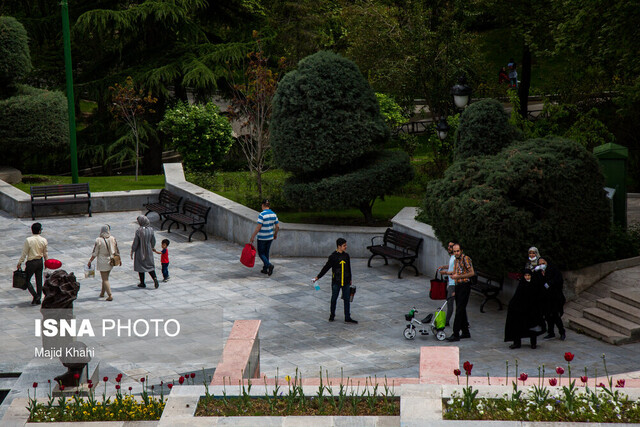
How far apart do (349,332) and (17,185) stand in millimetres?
14887

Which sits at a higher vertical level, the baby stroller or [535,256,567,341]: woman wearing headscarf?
[535,256,567,341]: woman wearing headscarf

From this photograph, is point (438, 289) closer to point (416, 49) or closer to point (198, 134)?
point (416, 49)

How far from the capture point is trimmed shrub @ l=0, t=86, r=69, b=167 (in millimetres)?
25109

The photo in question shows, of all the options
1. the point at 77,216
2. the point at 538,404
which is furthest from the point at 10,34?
the point at 538,404

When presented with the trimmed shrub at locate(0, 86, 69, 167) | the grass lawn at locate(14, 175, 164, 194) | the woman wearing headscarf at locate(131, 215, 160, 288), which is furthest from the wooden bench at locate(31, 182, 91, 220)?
the woman wearing headscarf at locate(131, 215, 160, 288)

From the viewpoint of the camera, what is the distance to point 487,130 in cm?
1634

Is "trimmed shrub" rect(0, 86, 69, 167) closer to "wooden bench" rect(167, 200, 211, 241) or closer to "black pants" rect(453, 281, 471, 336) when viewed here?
"wooden bench" rect(167, 200, 211, 241)

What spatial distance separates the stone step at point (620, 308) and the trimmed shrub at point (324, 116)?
6.25 meters

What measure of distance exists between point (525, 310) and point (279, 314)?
4.36 meters

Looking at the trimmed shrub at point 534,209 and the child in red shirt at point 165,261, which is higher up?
the trimmed shrub at point 534,209

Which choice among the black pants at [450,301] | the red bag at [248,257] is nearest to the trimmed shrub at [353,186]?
the red bag at [248,257]

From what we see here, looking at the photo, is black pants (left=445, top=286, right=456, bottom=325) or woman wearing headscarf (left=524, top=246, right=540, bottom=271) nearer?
woman wearing headscarf (left=524, top=246, right=540, bottom=271)

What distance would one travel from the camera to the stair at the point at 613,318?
44.9 feet

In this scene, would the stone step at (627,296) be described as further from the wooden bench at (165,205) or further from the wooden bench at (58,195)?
the wooden bench at (58,195)
